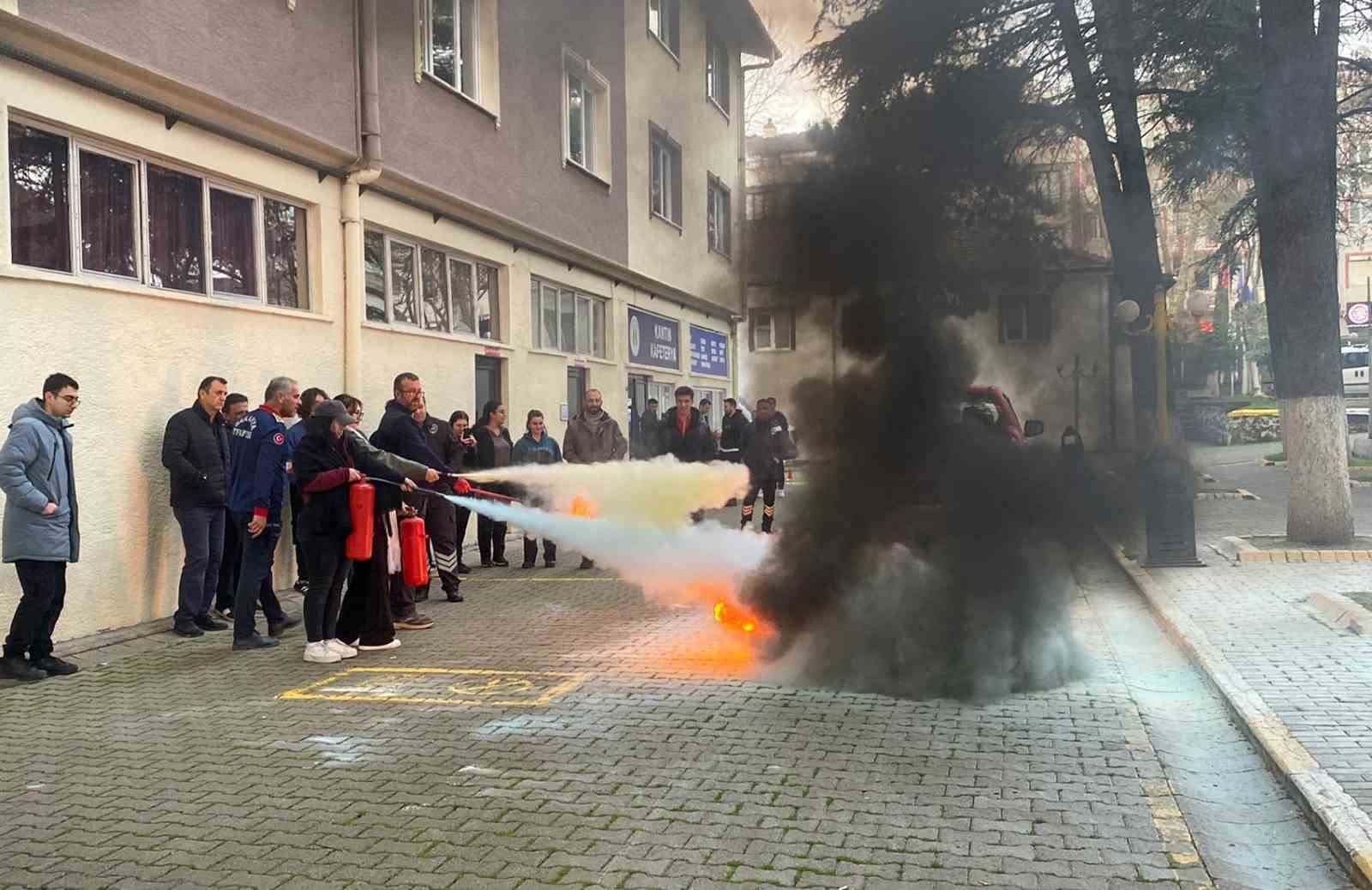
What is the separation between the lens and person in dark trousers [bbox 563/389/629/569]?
11.5 meters

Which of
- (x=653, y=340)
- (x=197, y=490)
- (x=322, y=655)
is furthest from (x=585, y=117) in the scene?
(x=322, y=655)

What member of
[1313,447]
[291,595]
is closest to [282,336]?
[291,595]

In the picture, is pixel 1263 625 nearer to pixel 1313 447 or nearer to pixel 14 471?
pixel 1313 447

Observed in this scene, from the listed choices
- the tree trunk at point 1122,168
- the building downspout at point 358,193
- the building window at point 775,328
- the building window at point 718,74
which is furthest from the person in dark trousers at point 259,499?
the tree trunk at point 1122,168

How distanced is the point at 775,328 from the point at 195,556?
4.56 m

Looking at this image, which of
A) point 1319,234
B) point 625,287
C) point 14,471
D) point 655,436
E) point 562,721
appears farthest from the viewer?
point 625,287

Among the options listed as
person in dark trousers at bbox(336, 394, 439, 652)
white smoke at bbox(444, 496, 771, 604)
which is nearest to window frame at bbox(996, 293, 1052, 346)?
white smoke at bbox(444, 496, 771, 604)

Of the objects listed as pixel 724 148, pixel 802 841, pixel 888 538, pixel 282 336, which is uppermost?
pixel 724 148

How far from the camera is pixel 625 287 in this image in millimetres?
18047

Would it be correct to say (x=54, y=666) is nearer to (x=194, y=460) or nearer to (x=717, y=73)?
(x=194, y=460)

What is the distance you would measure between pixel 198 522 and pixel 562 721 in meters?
3.93

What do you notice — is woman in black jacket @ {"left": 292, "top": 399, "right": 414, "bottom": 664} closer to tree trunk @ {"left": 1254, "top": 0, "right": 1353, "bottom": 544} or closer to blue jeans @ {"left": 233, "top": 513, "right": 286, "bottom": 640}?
blue jeans @ {"left": 233, "top": 513, "right": 286, "bottom": 640}

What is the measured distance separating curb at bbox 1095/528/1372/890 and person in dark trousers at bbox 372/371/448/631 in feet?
17.9

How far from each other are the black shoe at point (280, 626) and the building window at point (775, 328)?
13.7 feet
